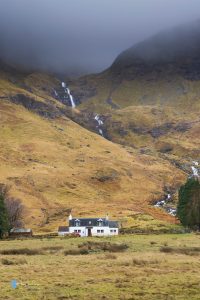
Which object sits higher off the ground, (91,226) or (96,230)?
(91,226)

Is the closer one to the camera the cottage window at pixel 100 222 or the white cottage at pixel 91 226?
the white cottage at pixel 91 226

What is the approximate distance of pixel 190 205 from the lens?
411 ft

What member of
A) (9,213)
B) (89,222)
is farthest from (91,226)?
(9,213)

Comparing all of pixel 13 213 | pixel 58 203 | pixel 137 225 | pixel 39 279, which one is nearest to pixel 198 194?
pixel 137 225

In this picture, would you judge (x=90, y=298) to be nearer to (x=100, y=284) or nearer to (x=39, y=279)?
(x=100, y=284)

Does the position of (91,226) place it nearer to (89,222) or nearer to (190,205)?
(89,222)

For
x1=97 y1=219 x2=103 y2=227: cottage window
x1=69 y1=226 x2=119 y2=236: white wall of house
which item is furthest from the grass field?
x1=97 y1=219 x2=103 y2=227: cottage window

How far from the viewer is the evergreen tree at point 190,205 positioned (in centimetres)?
12325

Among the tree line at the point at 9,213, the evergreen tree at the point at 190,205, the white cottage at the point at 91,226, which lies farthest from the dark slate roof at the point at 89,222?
the evergreen tree at the point at 190,205

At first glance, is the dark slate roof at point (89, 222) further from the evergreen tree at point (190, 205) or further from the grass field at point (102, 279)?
the grass field at point (102, 279)

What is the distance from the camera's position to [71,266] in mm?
40219

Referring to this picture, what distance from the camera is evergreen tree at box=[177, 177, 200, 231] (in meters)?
123

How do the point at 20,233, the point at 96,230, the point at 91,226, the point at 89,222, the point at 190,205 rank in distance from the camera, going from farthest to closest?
1. the point at 89,222
2. the point at 91,226
3. the point at 96,230
4. the point at 190,205
5. the point at 20,233

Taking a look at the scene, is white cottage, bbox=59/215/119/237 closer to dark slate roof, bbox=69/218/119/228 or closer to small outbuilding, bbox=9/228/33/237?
dark slate roof, bbox=69/218/119/228
